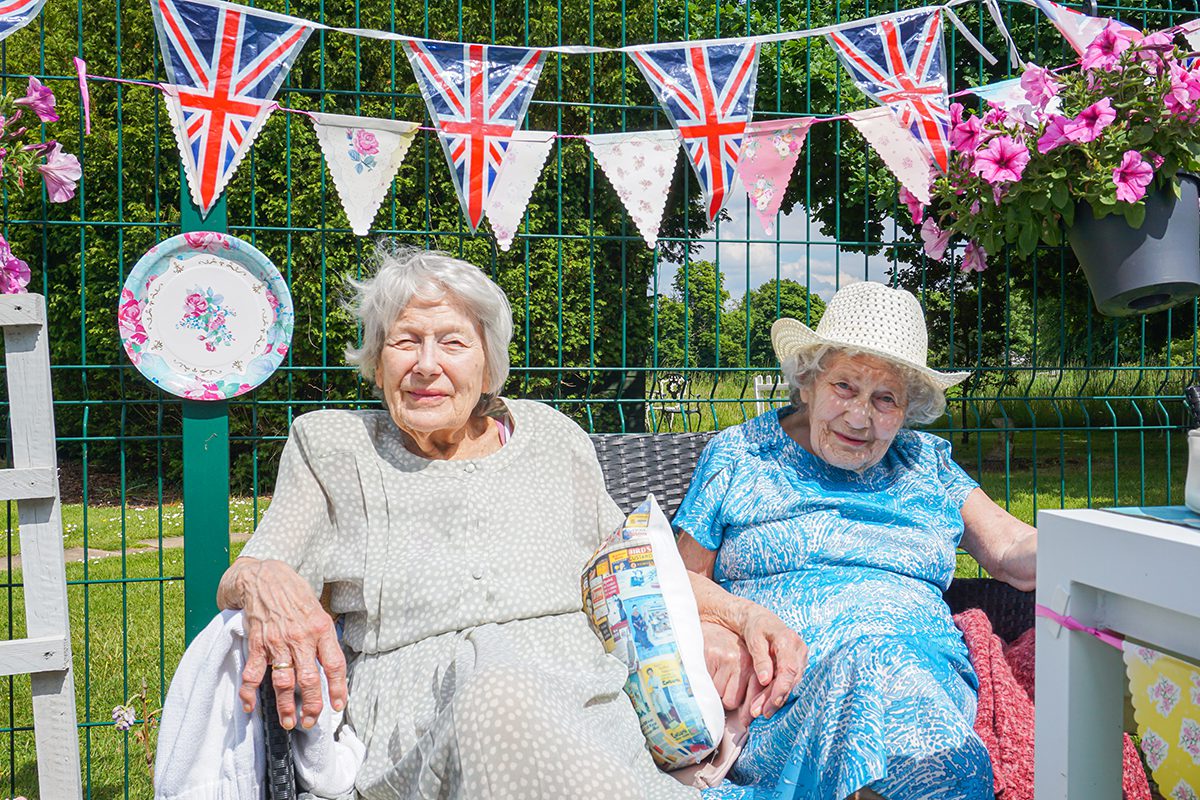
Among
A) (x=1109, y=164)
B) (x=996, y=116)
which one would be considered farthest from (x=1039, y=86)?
(x=1109, y=164)

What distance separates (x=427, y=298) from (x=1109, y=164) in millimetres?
2014

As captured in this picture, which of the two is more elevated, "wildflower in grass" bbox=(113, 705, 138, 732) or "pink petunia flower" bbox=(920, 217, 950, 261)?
"pink petunia flower" bbox=(920, 217, 950, 261)

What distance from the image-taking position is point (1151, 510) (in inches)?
50.8

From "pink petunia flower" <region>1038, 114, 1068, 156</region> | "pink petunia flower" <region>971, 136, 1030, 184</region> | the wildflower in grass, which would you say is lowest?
the wildflower in grass

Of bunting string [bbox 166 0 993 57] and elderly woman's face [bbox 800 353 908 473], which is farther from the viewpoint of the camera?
bunting string [bbox 166 0 993 57]

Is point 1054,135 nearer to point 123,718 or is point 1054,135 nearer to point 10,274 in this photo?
point 10,274

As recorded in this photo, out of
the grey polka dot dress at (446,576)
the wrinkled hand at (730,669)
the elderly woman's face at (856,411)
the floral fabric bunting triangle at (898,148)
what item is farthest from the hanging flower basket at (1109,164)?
the wrinkled hand at (730,669)

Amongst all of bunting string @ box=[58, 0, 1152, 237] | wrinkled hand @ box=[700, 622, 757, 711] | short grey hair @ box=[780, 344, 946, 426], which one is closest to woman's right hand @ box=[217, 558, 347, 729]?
wrinkled hand @ box=[700, 622, 757, 711]

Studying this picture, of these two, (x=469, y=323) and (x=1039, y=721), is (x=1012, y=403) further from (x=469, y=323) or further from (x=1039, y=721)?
(x=1039, y=721)

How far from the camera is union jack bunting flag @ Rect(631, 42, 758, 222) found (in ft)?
10.3

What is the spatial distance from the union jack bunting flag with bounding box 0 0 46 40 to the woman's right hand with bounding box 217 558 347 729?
A: 169cm

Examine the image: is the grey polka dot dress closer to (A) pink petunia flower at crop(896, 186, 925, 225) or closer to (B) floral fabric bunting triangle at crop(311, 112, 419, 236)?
(B) floral fabric bunting triangle at crop(311, 112, 419, 236)

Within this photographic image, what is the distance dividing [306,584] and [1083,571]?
142 cm

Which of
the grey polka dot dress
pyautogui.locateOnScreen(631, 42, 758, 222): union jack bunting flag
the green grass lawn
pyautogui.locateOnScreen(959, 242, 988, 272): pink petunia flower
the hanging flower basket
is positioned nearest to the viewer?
the grey polka dot dress
